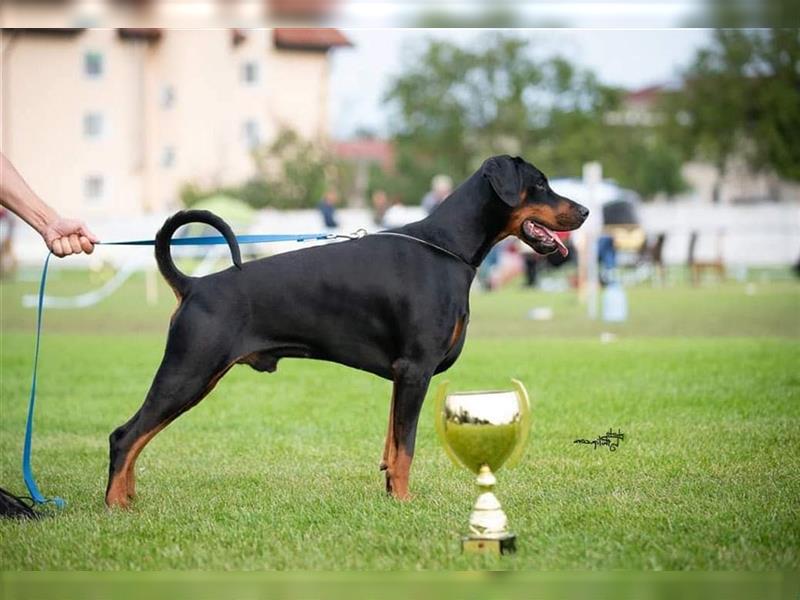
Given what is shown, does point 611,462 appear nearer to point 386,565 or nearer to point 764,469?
point 764,469

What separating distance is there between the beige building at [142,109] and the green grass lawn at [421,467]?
136ft

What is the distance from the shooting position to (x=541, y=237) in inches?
228

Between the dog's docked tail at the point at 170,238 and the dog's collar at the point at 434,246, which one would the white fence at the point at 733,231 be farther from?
the dog's docked tail at the point at 170,238

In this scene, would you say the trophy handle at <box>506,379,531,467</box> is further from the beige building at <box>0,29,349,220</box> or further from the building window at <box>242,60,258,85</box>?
the building window at <box>242,60,258,85</box>

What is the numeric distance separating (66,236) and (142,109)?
2082 inches

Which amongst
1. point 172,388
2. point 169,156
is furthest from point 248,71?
point 172,388

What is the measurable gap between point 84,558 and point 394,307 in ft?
5.95

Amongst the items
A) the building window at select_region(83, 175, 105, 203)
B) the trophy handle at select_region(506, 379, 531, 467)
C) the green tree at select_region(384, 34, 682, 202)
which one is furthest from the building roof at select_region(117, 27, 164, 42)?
the trophy handle at select_region(506, 379, 531, 467)

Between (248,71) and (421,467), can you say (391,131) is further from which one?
(421,467)

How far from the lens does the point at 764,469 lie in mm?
6426

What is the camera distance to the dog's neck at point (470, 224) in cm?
579

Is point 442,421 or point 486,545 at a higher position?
point 442,421

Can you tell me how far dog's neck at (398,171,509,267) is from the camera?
5.79 metres

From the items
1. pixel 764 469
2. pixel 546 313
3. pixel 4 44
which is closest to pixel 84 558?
pixel 764 469
